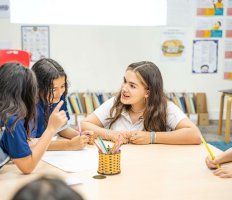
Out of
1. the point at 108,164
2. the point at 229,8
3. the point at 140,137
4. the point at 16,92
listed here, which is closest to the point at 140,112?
the point at 140,137

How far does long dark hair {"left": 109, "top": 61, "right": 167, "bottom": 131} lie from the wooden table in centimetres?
32

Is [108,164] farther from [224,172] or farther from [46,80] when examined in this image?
[46,80]

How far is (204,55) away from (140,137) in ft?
10.7

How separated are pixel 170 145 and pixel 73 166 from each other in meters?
0.65

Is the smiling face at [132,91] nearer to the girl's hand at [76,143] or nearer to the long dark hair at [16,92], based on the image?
the girl's hand at [76,143]

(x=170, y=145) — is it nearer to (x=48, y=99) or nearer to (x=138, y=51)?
(x=48, y=99)

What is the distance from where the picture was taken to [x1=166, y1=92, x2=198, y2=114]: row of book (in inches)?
195

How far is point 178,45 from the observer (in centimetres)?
496

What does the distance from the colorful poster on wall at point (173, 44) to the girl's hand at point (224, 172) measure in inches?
139

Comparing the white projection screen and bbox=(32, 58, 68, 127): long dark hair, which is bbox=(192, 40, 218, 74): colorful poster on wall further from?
bbox=(32, 58, 68, 127): long dark hair

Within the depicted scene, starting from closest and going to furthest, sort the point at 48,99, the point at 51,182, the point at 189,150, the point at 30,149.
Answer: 1. the point at 51,182
2. the point at 30,149
3. the point at 189,150
4. the point at 48,99

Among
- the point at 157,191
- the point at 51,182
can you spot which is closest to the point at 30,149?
the point at 157,191

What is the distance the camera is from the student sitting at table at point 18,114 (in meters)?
1.44

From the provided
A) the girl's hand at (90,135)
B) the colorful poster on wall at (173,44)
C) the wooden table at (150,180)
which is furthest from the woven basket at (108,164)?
the colorful poster on wall at (173,44)
